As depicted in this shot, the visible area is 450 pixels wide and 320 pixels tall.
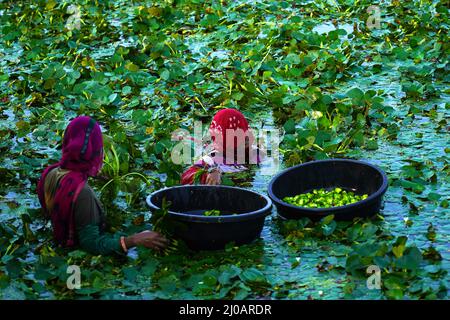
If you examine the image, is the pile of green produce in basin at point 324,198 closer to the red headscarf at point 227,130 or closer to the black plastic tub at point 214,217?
the black plastic tub at point 214,217

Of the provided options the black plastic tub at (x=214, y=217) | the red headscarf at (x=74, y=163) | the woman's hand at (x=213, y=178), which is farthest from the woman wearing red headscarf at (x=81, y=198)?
the woman's hand at (x=213, y=178)

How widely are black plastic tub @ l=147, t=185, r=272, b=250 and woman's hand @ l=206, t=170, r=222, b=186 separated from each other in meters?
0.18

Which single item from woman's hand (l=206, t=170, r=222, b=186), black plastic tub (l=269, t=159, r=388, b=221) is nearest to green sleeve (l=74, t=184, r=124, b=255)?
woman's hand (l=206, t=170, r=222, b=186)

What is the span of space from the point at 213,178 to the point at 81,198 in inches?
38.2

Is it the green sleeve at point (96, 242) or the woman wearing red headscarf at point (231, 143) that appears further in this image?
the woman wearing red headscarf at point (231, 143)

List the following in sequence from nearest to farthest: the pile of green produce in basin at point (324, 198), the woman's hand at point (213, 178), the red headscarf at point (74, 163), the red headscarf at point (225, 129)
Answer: the red headscarf at point (74, 163) < the pile of green produce in basin at point (324, 198) < the woman's hand at point (213, 178) < the red headscarf at point (225, 129)

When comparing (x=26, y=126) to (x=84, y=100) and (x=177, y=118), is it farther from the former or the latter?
(x=177, y=118)

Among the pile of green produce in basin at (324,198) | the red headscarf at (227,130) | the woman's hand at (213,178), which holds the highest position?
the red headscarf at (227,130)

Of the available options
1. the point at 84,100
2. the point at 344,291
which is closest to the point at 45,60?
the point at 84,100

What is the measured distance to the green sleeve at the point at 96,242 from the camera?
14.6ft

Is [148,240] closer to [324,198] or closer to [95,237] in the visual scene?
[95,237]

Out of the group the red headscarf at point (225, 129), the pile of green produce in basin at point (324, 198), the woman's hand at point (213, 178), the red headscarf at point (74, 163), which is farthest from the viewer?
the red headscarf at point (225, 129)
